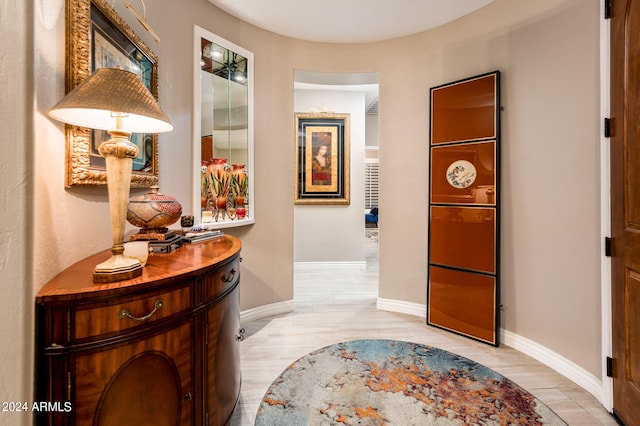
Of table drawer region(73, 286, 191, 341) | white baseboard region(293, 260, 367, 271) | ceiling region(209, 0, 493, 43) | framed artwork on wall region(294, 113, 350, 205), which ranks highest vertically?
ceiling region(209, 0, 493, 43)

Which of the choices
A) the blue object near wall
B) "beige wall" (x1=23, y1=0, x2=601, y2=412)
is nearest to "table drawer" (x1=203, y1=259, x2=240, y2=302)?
"beige wall" (x1=23, y1=0, x2=601, y2=412)

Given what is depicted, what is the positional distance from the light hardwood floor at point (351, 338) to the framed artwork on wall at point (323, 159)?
5.92 feet

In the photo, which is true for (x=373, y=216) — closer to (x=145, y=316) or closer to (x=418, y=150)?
(x=418, y=150)

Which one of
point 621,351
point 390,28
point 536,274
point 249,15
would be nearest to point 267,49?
point 249,15

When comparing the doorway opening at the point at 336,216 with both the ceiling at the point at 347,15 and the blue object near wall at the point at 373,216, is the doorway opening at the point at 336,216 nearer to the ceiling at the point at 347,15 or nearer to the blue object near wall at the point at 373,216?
the ceiling at the point at 347,15

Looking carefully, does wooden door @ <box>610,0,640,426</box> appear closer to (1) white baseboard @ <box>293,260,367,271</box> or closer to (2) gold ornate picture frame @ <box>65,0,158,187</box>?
(2) gold ornate picture frame @ <box>65,0,158,187</box>

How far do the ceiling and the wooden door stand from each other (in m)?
1.34

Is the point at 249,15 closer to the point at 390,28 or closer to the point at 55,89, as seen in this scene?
the point at 390,28

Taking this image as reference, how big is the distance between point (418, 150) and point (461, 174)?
0.55 meters

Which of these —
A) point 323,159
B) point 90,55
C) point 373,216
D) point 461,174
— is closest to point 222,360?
point 90,55

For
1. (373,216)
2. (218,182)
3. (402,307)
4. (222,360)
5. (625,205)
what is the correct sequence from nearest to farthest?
(222,360) → (625,205) → (218,182) → (402,307) → (373,216)

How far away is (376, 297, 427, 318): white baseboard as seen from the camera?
308cm

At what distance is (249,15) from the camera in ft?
8.83

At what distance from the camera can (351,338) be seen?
8.61 ft
